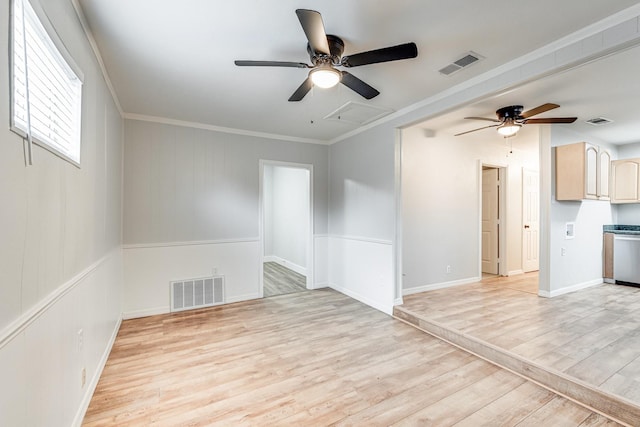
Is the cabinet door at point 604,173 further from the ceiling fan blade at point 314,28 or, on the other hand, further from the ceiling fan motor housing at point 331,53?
the ceiling fan blade at point 314,28

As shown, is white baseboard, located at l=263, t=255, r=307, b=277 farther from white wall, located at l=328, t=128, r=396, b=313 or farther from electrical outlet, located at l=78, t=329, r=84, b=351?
electrical outlet, located at l=78, t=329, r=84, b=351

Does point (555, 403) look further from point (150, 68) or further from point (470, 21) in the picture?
point (150, 68)

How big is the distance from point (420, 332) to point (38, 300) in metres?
3.25

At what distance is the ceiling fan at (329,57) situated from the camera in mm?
1719

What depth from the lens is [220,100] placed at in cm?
332

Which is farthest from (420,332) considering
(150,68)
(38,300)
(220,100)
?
(150,68)

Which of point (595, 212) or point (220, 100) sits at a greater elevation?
point (220, 100)

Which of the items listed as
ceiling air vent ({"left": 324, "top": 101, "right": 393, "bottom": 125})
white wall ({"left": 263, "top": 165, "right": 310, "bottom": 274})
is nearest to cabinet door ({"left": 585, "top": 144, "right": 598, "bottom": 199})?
ceiling air vent ({"left": 324, "top": 101, "right": 393, "bottom": 125})

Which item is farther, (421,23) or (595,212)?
(595,212)

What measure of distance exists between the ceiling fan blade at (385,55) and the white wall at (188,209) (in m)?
2.82

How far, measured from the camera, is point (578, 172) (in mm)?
4121

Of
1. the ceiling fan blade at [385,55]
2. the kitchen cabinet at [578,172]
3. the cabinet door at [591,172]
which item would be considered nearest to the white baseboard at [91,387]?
the ceiling fan blade at [385,55]

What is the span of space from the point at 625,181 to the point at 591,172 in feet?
4.66

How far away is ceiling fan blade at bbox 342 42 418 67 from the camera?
5.95 ft
